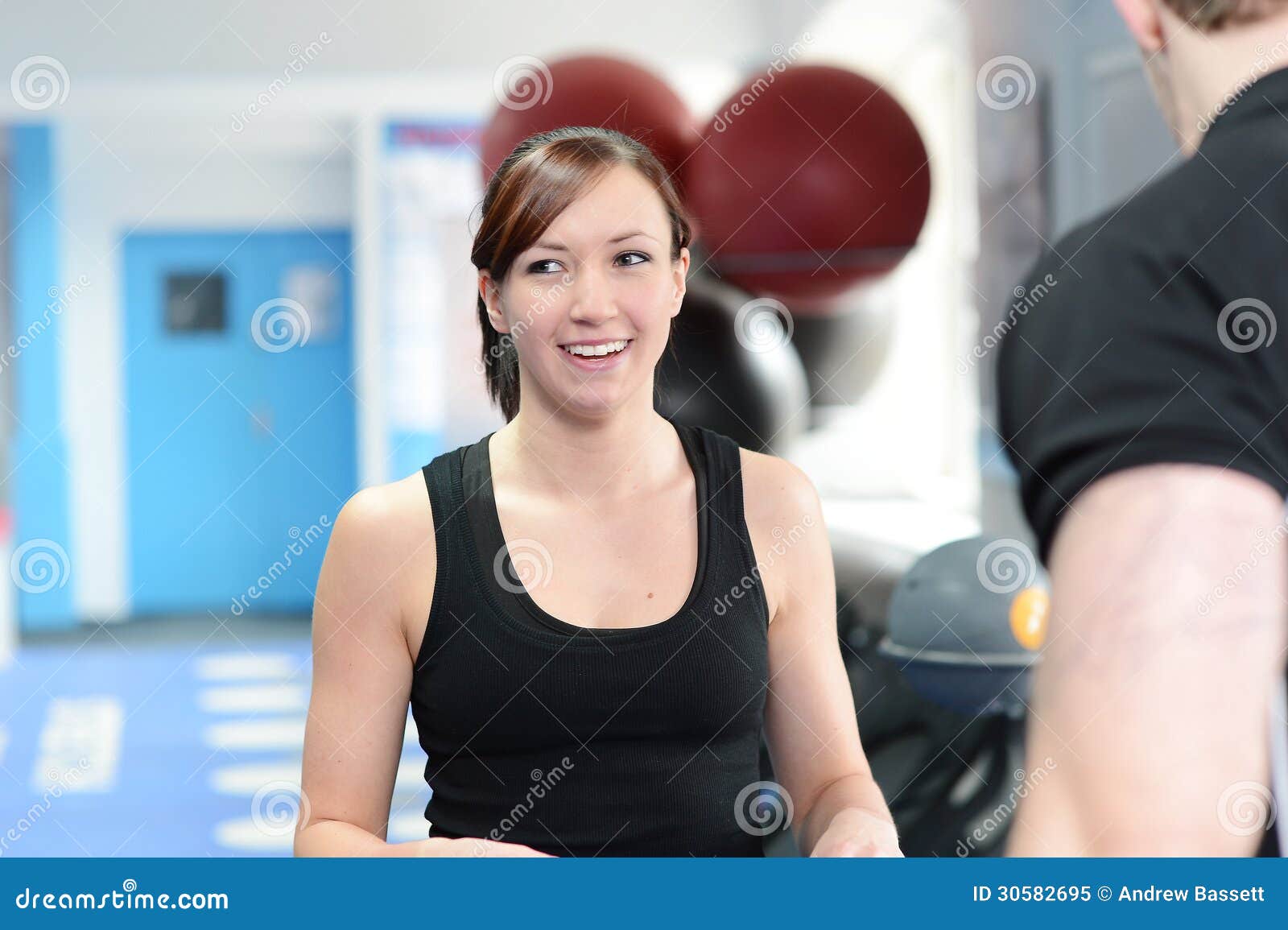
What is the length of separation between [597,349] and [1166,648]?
0.58m

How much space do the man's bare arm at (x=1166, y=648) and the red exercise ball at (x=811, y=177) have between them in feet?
3.60

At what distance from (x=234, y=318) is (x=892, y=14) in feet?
13.2

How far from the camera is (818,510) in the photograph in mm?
1134

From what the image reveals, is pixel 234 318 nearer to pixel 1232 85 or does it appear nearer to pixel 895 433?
pixel 895 433

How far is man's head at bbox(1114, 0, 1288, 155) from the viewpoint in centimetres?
58

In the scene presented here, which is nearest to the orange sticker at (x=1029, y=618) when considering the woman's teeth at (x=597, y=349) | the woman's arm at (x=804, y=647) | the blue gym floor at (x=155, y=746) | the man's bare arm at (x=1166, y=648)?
the woman's arm at (x=804, y=647)

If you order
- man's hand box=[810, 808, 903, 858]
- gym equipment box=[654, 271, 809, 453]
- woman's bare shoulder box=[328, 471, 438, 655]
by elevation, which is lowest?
man's hand box=[810, 808, 903, 858]

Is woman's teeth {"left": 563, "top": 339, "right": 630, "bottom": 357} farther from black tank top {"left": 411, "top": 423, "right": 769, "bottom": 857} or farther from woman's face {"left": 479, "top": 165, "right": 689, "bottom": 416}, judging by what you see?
black tank top {"left": 411, "top": 423, "right": 769, "bottom": 857}

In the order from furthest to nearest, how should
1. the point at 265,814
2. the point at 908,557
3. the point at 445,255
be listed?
the point at 445,255 → the point at 908,557 → the point at 265,814

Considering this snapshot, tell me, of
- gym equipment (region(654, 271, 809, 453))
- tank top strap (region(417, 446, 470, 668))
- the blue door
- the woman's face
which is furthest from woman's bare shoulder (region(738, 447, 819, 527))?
the blue door

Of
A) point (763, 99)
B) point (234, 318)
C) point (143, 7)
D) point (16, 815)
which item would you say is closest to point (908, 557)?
point (763, 99)

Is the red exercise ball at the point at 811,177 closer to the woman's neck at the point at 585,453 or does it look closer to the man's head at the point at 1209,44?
the woman's neck at the point at 585,453

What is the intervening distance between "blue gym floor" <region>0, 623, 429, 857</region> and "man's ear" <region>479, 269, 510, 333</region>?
1427 mm

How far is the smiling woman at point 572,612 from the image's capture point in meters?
1.03
